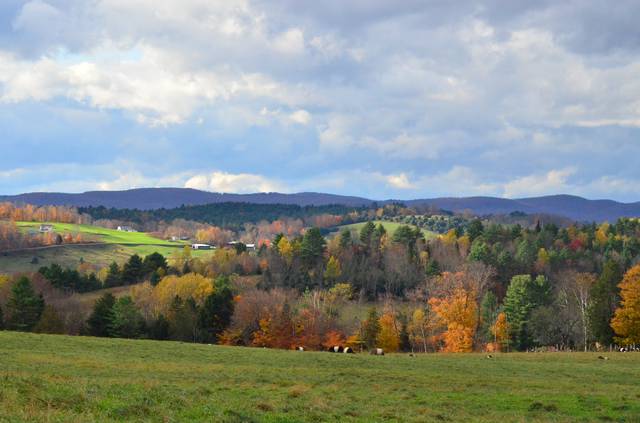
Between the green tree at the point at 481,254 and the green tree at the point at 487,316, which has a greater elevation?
the green tree at the point at 481,254

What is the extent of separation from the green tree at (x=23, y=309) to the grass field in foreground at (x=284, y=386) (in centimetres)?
4407

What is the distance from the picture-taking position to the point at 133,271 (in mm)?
167875

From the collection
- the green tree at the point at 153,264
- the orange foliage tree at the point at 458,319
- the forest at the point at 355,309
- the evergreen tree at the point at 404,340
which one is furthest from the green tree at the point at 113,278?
the orange foliage tree at the point at 458,319

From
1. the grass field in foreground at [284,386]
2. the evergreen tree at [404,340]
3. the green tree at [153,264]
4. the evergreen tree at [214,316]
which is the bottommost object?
the evergreen tree at [404,340]

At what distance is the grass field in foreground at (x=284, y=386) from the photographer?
19.8 m

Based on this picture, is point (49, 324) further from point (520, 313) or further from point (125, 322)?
point (520, 313)

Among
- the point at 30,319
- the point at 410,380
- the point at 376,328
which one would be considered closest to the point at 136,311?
the point at 30,319

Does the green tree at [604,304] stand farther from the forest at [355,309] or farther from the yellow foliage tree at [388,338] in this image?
the yellow foliage tree at [388,338]

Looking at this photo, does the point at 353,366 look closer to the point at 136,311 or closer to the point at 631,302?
the point at 631,302

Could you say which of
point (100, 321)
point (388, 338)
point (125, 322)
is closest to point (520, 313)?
point (388, 338)

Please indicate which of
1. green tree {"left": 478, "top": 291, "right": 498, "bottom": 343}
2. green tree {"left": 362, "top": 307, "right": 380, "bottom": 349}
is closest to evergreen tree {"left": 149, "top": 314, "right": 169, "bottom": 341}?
green tree {"left": 362, "top": 307, "right": 380, "bottom": 349}

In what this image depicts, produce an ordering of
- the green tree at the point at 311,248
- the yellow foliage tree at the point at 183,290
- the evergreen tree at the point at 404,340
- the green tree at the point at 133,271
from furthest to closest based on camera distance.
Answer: the green tree at the point at 311,248 < the green tree at the point at 133,271 < the yellow foliage tree at the point at 183,290 < the evergreen tree at the point at 404,340

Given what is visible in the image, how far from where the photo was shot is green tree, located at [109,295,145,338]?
91.1 metres

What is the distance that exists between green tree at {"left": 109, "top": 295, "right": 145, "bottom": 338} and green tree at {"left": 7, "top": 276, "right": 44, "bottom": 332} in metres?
13.1
